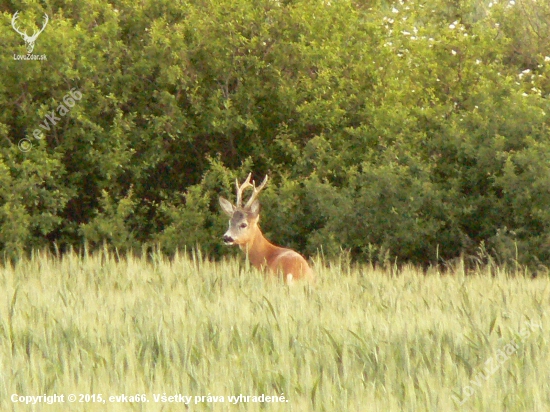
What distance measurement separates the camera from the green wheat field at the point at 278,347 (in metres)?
4.94

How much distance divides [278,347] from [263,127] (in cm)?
903

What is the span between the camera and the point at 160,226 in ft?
48.1

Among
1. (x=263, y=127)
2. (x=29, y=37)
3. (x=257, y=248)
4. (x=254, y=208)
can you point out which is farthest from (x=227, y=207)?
(x=29, y=37)

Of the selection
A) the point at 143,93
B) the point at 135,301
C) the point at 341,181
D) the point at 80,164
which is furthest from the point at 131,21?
the point at 135,301

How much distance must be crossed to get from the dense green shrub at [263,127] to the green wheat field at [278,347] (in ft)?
15.2

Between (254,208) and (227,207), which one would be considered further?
(227,207)

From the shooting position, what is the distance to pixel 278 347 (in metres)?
5.93

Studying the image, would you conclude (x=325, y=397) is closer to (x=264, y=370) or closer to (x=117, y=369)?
(x=264, y=370)

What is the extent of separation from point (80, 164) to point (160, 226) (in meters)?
1.43

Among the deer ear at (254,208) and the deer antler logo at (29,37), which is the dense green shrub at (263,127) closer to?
the deer antler logo at (29,37)

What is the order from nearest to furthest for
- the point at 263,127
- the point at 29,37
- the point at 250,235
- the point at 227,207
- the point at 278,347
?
the point at 278,347 < the point at 250,235 < the point at 227,207 < the point at 29,37 < the point at 263,127

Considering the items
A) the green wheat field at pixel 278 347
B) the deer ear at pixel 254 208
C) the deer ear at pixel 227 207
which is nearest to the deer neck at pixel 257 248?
the deer ear at pixel 254 208

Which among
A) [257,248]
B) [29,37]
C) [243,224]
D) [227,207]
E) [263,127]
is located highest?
[29,37]

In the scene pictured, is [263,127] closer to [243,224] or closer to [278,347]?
[243,224]
